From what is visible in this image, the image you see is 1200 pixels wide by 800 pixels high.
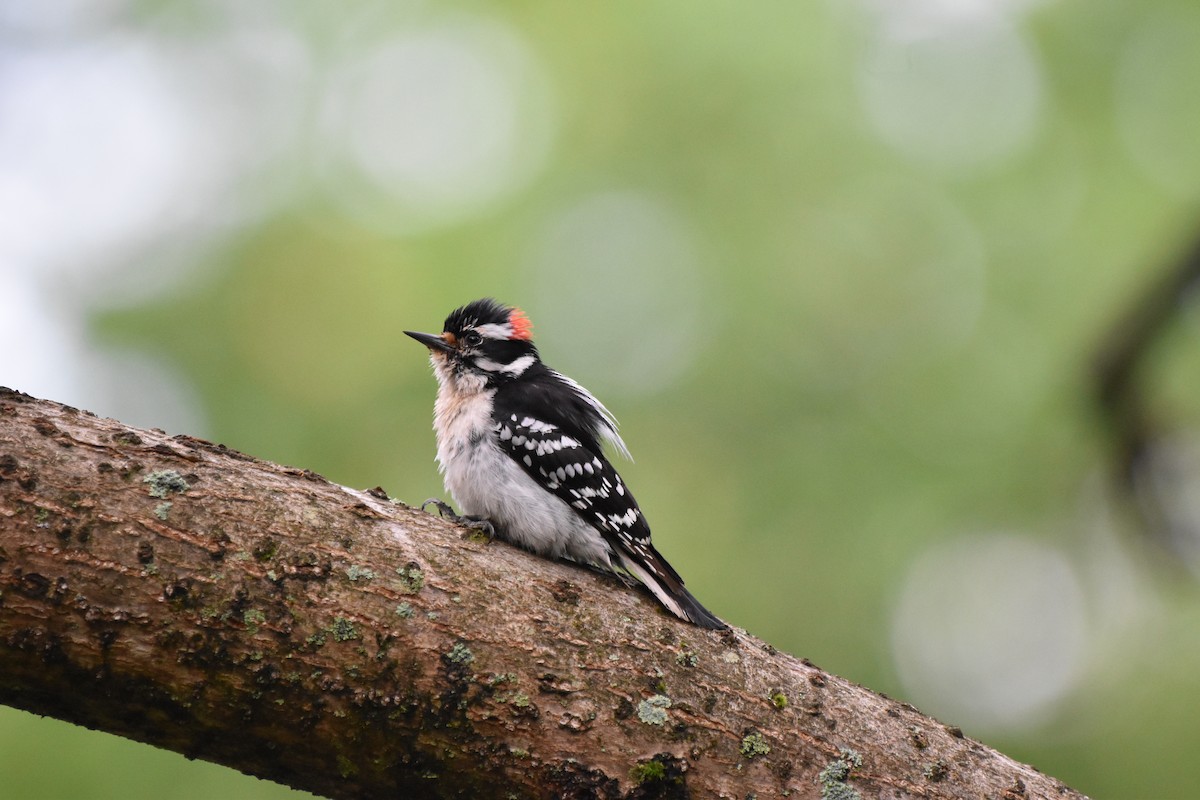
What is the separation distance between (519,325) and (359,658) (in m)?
2.70

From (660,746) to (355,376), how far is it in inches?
218

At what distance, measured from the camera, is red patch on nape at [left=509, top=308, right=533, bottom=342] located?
17.2 ft

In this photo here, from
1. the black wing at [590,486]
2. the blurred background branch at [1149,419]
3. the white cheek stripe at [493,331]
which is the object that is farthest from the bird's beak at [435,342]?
the blurred background branch at [1149,419]

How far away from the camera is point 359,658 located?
9.31ft

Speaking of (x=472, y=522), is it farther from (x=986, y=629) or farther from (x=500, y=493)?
(x=986, y=629)

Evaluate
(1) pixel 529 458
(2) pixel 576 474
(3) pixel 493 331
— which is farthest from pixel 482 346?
(2) pixel 576 474

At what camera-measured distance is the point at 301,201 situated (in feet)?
27.9

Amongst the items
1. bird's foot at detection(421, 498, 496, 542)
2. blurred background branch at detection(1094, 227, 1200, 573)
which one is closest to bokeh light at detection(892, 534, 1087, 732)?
blurred background branch at detection(1094, 227, 1200, 573)

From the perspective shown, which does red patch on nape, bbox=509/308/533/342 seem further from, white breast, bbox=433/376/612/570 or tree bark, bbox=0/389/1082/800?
tree bark, bbox=0/389/1082/800

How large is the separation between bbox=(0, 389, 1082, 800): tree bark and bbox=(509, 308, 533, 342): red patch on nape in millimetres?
2003

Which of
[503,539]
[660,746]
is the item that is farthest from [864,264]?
[660,746]

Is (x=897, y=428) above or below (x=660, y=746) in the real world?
above

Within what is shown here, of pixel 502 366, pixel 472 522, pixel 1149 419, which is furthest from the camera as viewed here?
pixel 1149 419

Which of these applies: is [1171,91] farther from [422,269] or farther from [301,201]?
[301,201]
